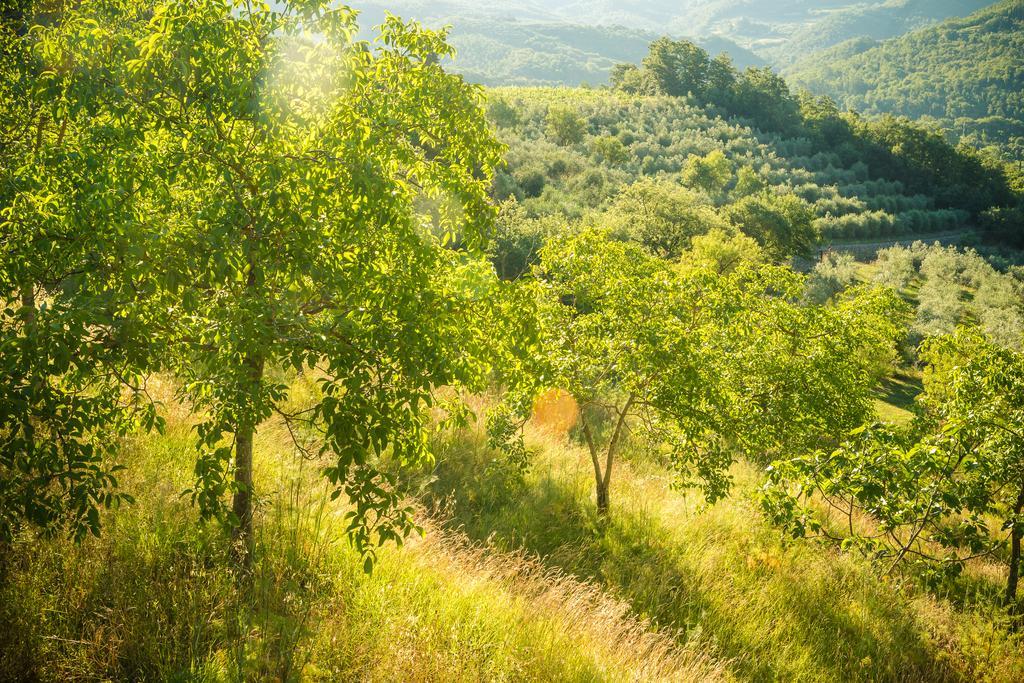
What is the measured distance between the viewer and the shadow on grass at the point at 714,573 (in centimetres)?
813

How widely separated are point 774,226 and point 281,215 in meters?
52.7

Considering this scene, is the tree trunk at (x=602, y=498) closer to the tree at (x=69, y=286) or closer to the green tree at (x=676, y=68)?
the tree at (x=69, y=286)

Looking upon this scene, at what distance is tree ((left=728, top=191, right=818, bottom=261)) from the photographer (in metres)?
48.5

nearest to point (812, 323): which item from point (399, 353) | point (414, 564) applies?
point (414, 564)

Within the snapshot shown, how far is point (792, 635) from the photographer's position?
27.6ft

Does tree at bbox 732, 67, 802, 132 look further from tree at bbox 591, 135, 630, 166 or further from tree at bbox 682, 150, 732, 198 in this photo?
tree at bbox 591, 135, 630, 166

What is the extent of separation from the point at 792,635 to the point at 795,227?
4950cm

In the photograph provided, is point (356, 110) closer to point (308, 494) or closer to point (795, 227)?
point (308, 494)

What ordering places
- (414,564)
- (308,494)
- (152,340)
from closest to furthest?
(152,340) < (414,564) < (308,494)

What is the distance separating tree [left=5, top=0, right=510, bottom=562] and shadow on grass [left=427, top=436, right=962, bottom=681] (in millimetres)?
4001

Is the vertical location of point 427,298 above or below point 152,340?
above

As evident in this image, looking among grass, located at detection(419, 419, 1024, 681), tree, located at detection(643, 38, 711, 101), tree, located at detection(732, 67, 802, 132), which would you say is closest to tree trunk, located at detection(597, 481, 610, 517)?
grass, located at detection(419, 419, 1024, 681)

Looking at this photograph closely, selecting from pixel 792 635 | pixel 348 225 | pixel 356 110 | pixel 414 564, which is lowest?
pixel 792 635

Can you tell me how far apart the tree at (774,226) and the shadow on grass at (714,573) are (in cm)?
4272
